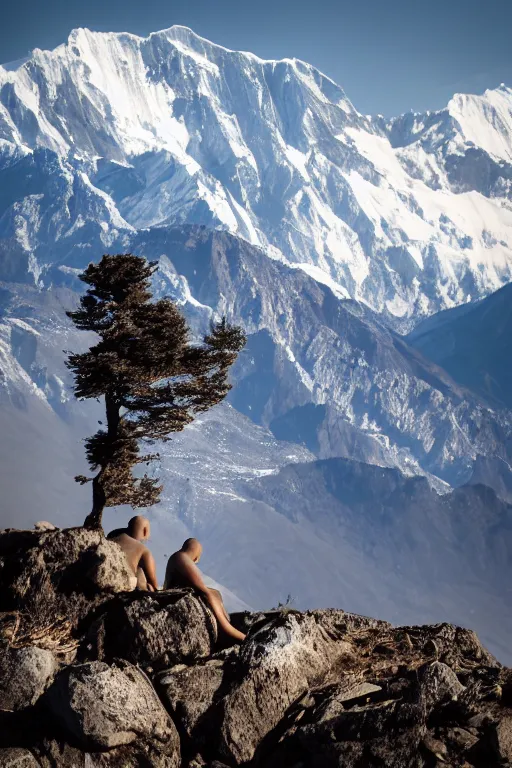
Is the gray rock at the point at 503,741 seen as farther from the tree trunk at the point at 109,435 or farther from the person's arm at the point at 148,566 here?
the tree trunk at the point at 109,435

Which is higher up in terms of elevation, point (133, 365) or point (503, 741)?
point (133, 365)

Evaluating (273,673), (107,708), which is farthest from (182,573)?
(107,708)

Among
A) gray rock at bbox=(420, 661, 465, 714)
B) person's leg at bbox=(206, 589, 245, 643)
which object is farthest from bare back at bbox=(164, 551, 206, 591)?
gray rock at bbox=(420, 661, 465, 714)

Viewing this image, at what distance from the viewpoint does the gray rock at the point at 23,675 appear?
11.1 metres

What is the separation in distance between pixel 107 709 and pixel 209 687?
167 centimetres

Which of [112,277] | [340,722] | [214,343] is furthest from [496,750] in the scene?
[112,277]

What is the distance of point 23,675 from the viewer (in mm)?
11211

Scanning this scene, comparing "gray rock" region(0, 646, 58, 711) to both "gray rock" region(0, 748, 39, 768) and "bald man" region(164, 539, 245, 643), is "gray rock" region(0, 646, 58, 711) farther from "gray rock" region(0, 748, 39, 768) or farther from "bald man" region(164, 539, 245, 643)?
"bald man" region(164, 539, 245, 643)

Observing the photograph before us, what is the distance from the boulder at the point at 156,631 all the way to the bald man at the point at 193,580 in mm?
231

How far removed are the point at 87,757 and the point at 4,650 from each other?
6.61ft

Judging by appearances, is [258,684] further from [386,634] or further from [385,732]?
[386,634]

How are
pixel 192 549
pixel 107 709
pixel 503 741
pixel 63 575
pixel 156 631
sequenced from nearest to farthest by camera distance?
pixel 503 741, pixel 107 709, pixel 156 631, pixel 63 575, pixel 192 549

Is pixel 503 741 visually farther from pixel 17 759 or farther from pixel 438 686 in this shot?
pixel 17 759

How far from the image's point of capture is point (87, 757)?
10430 mm
